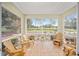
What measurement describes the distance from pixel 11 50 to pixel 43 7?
0.86 metres

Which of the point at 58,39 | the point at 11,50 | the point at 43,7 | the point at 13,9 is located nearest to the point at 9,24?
the point at 13,9

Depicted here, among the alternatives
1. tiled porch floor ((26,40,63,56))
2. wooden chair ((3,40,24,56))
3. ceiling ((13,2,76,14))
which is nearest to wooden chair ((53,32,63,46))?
tiled porch floor ((26,40,63,56))

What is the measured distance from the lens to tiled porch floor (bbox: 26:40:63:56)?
2.99m

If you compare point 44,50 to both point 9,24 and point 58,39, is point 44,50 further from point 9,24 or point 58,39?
point 9,24

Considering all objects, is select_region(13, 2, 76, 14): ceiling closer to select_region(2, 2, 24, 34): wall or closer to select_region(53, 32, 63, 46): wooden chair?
select_region(2, 2, 24, 34): wall

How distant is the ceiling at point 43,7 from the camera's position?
2949 mm

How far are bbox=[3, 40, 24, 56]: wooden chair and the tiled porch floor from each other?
119 millimetres

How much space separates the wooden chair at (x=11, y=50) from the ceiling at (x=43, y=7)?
564mm

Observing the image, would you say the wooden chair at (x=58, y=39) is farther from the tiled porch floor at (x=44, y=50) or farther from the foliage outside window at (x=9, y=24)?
the foliage outside window at (x=9, y=24)

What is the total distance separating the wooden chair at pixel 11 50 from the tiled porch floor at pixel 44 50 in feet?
0.39

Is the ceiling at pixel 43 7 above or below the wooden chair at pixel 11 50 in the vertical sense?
above

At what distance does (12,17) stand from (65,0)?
889 mm

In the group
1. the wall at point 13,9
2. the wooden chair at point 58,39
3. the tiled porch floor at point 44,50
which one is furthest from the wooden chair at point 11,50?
the wooden chair at point 58,39

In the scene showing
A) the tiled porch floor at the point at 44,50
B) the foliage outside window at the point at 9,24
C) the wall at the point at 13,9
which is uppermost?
the wall at the point at 13,9
